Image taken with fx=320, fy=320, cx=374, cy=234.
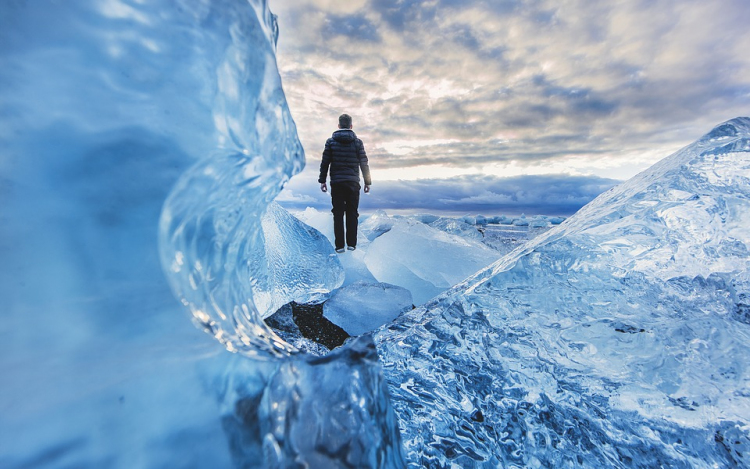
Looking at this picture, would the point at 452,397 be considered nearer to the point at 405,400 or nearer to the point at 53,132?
the point at 405,400

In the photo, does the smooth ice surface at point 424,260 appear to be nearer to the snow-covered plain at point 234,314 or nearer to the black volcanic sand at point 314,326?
the black volcanic sand at point 314,326

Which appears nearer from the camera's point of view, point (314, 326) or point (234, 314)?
point (234, 314)

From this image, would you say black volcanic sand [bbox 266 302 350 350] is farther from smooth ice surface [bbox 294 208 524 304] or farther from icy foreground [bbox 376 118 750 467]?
icy foreground [bbox 376 118 750 467]

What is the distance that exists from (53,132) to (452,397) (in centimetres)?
115

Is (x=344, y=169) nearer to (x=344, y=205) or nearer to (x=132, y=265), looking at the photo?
(x=344, y=205)

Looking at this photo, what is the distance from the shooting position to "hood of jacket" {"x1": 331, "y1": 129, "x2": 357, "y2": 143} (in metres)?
4.34

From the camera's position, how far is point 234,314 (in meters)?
0.79

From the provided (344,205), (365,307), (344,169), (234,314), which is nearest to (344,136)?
(344,169)

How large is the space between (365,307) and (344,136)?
279cm

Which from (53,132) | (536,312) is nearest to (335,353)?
(53,132)

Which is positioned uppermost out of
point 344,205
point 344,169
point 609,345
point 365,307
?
point 344,169

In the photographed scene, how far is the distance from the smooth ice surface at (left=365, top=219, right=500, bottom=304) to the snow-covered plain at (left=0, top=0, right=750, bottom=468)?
5.62 ft

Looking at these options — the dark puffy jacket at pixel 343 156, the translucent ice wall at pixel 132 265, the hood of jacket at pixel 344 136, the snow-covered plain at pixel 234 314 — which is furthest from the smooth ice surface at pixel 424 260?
the translucent ice wall at pixel 132 265

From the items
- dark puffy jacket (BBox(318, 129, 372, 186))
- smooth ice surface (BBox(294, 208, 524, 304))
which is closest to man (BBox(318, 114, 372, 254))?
dark puffy jacket (BBox(318, 129, 372, 186))
